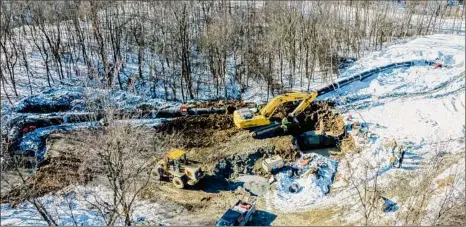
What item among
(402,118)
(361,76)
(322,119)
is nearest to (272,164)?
(322,119)

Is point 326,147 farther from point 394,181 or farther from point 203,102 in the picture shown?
point 203,102

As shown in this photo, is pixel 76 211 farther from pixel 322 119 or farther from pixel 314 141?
pixel 322 119

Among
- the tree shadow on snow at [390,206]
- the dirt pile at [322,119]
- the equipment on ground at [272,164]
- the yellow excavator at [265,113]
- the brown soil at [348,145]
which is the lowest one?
the tree shadow on snow at [390,206]

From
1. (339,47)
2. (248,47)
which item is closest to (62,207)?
(248,47)

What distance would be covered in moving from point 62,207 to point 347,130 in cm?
1641

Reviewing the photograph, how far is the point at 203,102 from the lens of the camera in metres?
31.4

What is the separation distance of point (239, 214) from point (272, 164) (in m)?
4.82

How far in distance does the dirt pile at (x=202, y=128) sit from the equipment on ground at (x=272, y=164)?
4011mm

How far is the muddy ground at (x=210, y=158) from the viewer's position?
67.1 feet

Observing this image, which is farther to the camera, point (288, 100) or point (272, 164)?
point (288, 100)

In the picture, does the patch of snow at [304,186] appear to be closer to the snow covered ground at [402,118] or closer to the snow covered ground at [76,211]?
the snow covered ground at [402,118]

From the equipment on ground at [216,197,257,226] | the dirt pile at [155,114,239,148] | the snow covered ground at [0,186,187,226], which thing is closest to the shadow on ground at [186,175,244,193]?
the snow covered ground at [0,186,187,226]

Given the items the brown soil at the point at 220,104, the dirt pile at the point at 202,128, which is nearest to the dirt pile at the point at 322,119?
the brown soil at the point at 220,104

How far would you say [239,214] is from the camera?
18.2 meters
